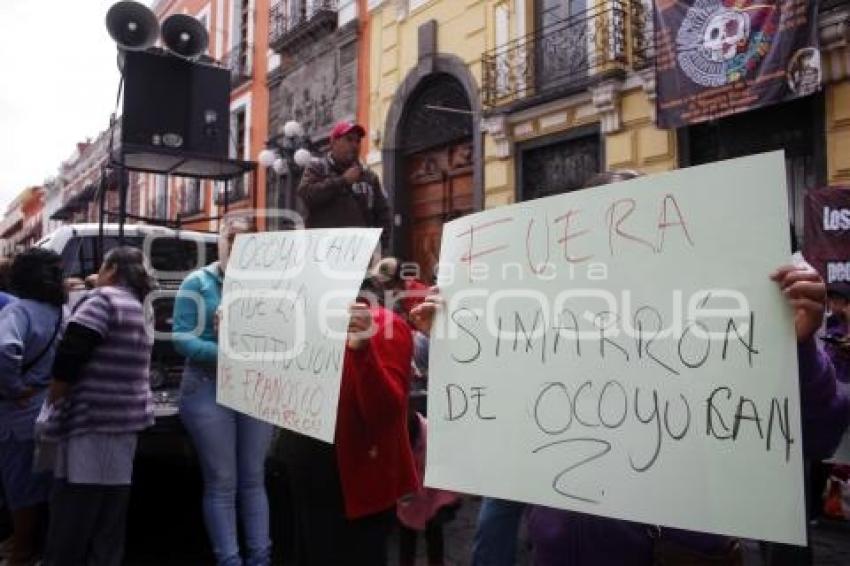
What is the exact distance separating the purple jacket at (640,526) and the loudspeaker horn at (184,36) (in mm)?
6536

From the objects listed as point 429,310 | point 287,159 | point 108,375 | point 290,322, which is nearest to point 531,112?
point 287,159

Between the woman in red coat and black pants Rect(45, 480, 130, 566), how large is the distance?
119 centimetres

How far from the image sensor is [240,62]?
1864 centimetres

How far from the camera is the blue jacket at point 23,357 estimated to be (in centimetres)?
375

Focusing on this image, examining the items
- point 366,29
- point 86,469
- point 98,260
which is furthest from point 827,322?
point 366,29

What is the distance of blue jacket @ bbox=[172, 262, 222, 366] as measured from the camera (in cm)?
353

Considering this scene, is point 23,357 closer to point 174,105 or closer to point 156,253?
point 156,253

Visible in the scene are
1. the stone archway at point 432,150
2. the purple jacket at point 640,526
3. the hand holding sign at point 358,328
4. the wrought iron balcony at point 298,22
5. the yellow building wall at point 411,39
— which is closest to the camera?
the purple jacket at point 640,526

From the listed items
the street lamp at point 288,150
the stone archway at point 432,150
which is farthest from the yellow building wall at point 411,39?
the street lamp at point 288,150

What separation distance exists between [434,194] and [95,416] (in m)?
9.48

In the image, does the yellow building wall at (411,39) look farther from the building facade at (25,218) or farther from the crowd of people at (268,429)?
the building facade at (25,218)

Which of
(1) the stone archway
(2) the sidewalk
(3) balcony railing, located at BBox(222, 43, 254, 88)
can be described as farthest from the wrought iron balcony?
(2) the sidewalk

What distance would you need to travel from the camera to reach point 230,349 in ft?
10.5

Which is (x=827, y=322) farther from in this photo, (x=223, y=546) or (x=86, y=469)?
(x=86, y=469)
